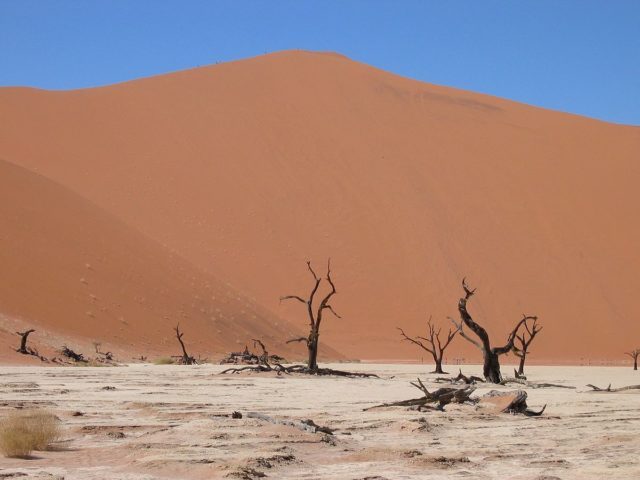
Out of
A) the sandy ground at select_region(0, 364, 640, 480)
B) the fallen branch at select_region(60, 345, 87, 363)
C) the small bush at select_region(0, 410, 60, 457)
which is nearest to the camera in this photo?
the sandy ground at select_region(0, 364, 640, 480)

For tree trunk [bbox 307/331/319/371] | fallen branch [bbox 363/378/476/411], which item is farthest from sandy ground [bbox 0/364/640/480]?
tree trunk [bbox 307/331/319/371]

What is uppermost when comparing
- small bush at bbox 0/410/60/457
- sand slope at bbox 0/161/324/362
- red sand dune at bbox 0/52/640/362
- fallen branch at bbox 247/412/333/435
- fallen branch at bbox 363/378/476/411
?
red sand dune at bbox 0/52/640/362

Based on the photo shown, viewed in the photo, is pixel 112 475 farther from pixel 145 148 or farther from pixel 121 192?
pixel 145 148

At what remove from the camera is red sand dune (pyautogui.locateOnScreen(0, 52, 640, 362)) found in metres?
50.7

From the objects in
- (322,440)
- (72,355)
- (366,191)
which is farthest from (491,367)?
(366,191)

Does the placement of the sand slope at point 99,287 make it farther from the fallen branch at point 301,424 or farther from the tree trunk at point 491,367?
the fallen branch at point 301,424

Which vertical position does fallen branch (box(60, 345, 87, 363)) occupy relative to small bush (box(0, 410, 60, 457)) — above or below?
above

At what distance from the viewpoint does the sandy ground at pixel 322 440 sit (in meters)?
6.86

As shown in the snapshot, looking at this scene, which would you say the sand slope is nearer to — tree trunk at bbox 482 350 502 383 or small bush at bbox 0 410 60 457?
tree trunk at bbox 482 350 502 383

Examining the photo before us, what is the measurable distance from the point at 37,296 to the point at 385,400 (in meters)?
22.0

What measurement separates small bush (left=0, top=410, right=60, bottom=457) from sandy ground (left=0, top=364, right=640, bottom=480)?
0.39ft

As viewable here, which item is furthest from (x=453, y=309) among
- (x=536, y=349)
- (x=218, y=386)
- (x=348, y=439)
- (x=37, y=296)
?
(x=348, y=439)

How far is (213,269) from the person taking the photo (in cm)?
4928

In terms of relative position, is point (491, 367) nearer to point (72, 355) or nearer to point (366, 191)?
point (72, 355)
